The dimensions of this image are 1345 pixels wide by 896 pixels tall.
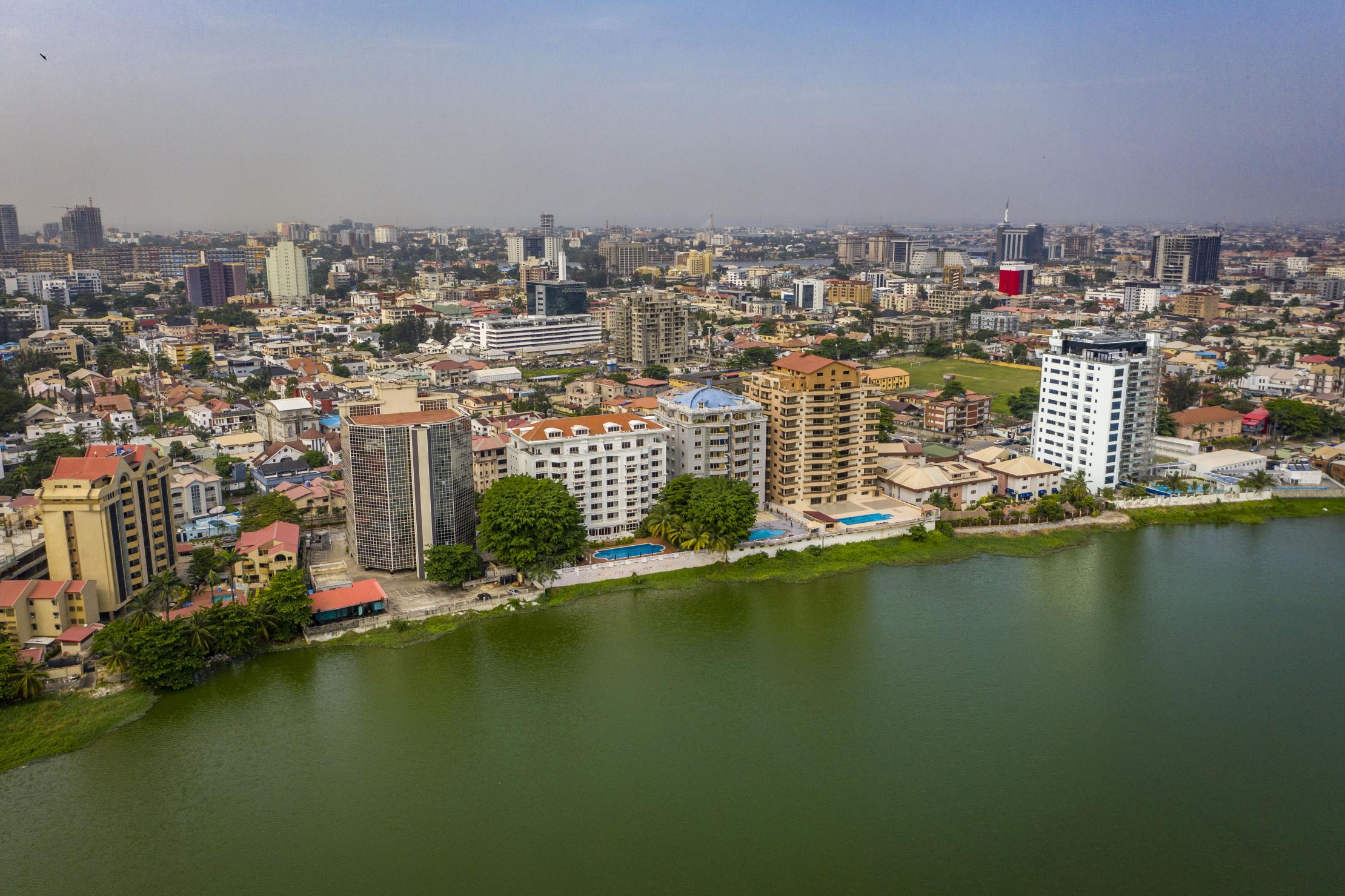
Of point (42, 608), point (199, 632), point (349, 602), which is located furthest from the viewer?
point (349, 602)

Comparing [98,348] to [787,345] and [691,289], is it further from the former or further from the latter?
[691,289]

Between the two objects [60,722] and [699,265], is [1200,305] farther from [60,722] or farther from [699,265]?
[60,722]

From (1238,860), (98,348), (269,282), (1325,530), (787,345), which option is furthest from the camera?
(269,282)

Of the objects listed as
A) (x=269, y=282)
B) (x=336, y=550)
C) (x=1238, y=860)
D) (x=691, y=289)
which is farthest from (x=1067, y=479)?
(x=269, y=282)

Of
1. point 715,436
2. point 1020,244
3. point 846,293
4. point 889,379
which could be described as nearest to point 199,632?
point 715,436

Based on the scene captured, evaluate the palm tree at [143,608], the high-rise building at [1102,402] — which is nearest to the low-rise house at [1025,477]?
the high-rise building at [1102,402]

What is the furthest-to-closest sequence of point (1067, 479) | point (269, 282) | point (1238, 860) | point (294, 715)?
point (269, 282) → point (1067, 479) → point (294, 715) → point (1238, 860)
